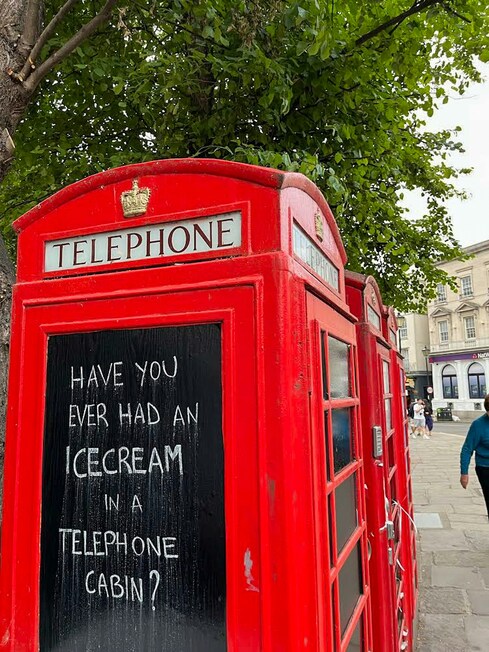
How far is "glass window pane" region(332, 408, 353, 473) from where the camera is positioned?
191cm

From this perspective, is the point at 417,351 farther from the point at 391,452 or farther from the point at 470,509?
the point at 391,452

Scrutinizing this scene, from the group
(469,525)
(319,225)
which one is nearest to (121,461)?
(319,225)

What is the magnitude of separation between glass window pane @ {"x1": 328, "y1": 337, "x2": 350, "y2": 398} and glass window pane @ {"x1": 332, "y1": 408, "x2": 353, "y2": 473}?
8cm

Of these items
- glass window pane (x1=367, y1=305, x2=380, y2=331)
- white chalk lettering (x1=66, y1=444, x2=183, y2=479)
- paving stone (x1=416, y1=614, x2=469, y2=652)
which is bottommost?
paving stone (x1=416, y1=614, x2=469, y2=652)

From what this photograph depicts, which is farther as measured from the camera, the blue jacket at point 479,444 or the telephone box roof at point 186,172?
the blue jacket at point 479,444

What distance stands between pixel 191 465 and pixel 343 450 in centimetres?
78

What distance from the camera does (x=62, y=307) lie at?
1713 mm

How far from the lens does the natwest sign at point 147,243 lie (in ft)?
5.07

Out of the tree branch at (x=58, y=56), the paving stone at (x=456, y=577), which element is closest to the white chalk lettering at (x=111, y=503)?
the tree branch at (x=58, y=56)

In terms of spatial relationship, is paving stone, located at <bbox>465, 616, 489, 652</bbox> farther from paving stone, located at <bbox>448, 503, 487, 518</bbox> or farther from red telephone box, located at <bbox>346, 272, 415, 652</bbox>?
paving stone, located at <bbox>448, 503, 487, 518</bbox>

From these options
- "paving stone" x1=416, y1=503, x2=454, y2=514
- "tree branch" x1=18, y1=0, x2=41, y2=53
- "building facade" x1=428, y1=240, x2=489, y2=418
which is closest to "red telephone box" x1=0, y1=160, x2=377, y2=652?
"tree branch" x1=18, y1=0, x2=41, y2=53

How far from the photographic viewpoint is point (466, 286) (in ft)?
129

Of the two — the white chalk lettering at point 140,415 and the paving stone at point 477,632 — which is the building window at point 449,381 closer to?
the paving stone at point 477,632

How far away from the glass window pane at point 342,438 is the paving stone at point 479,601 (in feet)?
11.5
